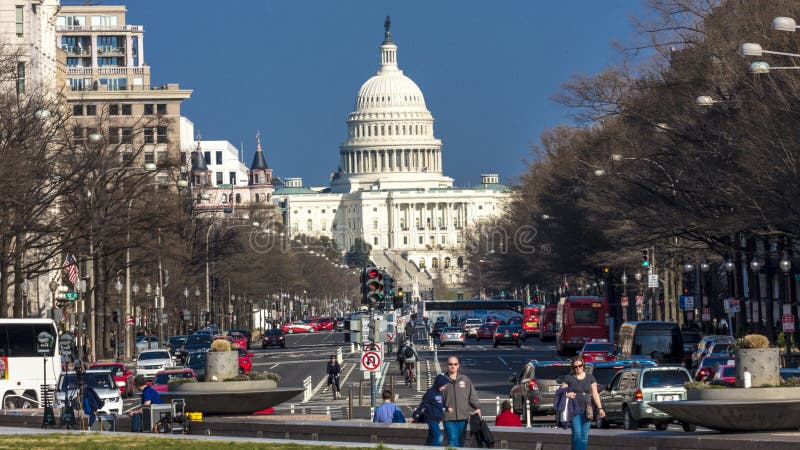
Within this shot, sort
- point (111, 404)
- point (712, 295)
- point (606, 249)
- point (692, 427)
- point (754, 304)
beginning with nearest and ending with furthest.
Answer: point (692, 427)
point (111, 404)
point (754, 304)
point (606, 249)
point (712, 295)

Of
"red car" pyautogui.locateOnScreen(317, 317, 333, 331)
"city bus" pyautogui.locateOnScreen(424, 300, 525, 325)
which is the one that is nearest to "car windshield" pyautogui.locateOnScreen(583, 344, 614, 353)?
"city bus" pyautogui.locateOnScreen(424, 300, 525, 325)

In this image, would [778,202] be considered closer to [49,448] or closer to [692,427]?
[692,427]

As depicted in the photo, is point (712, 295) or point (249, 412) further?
point (712, 295)

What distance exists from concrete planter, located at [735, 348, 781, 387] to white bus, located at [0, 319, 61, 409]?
2547cm

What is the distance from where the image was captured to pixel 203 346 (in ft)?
255

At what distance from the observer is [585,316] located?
87.9m

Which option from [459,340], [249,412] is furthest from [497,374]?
[459,340]

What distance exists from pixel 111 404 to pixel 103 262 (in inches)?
1332

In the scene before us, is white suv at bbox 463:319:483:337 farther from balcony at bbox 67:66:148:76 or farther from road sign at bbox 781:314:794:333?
balcony at bbox 67:66:148:76

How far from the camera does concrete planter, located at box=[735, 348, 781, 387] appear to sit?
25.5 metres

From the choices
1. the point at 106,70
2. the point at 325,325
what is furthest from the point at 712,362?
the point at 106,70

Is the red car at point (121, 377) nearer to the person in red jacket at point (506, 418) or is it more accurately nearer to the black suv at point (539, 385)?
the black suv at point (539, 385)

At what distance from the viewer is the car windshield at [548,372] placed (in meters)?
40.1

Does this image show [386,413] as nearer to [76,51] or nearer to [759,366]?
[759,366]
